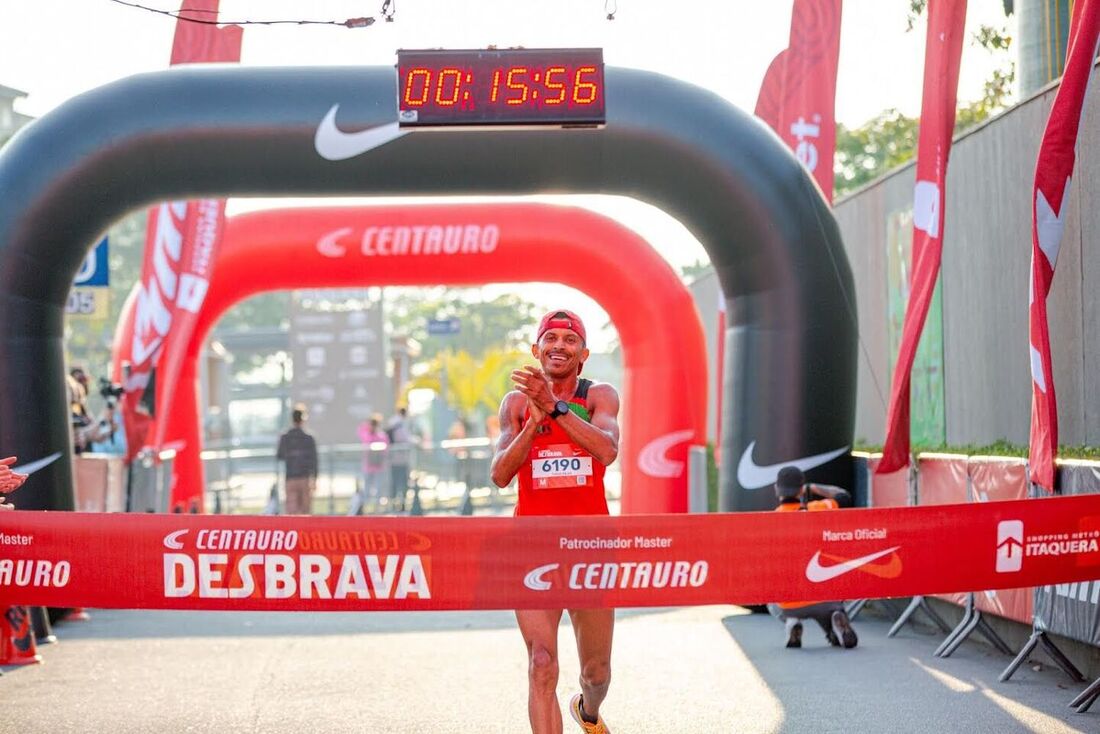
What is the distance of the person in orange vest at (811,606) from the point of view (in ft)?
34.8

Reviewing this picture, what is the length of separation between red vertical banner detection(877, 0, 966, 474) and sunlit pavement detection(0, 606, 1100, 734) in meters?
1.65

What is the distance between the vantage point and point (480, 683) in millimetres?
9266

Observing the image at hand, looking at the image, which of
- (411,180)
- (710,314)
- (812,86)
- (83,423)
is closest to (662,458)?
(812,86)

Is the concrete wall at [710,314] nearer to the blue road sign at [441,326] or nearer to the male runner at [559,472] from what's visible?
the blue road sign at [441,326]

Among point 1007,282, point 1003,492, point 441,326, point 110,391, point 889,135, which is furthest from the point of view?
point 889,135

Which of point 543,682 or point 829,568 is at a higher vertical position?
point 829,568

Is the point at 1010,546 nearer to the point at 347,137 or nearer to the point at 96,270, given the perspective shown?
the point at 347,137

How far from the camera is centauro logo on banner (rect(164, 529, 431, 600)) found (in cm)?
622

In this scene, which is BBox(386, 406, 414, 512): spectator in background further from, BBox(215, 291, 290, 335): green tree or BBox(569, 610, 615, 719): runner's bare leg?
BBox(215, 291, 290, 335): green tree

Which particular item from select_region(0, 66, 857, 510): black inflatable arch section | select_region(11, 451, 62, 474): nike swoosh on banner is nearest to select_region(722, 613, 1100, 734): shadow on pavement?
select_region(0, 66, 857, 510): black inflatable arch section

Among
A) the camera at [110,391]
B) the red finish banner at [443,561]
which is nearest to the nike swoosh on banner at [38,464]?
the camera at [110,391]

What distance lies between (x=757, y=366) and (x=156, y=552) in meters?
6.92

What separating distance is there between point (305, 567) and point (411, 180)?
6319mm

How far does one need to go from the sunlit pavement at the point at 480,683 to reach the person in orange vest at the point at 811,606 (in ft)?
0.49
